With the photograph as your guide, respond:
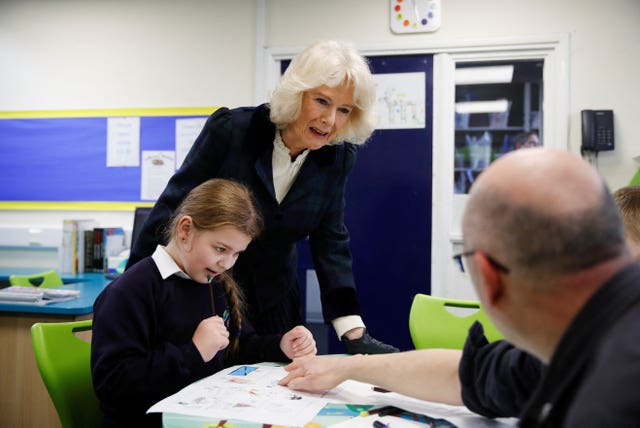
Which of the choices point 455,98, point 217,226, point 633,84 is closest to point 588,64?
point 633,84

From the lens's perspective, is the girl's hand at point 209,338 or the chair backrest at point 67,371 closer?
the girl's hand at point 209,338

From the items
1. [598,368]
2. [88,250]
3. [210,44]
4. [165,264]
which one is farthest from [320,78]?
[88,250]

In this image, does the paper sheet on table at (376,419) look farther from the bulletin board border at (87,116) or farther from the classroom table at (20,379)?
the bulletin board border at (87,116)

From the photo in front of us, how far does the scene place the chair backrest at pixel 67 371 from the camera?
1368 mm

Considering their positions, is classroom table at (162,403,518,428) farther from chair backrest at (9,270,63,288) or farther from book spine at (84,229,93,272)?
book spine at (84,229,93,272)

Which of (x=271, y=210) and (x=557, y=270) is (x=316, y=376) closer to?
(x=271, y=210)

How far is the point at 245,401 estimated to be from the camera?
1075 mm

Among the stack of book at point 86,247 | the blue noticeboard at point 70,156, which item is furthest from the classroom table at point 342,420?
the blue noticeboard at point 70,156

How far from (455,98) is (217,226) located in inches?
95.0

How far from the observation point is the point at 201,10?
3.60 meters

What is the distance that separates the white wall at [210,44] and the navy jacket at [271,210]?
1949 millimetres

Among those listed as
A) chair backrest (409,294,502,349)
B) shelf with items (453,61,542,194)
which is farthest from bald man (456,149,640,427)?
shelf with items (453,61,542,194)

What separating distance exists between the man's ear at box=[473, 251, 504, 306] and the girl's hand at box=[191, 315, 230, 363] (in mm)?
820

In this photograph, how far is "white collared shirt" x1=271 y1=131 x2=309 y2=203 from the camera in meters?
1.68
